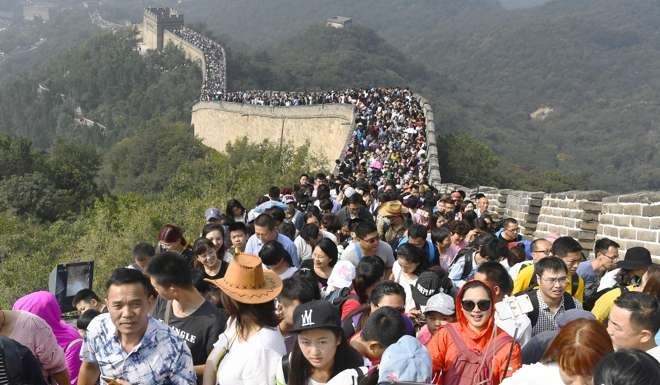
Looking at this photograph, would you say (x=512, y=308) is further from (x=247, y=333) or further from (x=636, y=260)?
(x=636, y=260)

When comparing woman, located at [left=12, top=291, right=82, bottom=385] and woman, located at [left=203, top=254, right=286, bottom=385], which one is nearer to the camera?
woman, located at [left=203, top=254, right=286, bottom=385]

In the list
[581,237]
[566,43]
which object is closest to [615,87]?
[566,43]

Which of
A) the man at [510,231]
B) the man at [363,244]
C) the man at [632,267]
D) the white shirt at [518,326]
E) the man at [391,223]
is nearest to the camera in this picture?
the white shirt at [518,326]

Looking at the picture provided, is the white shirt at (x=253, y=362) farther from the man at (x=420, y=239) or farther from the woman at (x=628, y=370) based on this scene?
the man at (x=420, y=239)

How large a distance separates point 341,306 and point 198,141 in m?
45.0

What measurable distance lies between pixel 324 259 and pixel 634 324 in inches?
111

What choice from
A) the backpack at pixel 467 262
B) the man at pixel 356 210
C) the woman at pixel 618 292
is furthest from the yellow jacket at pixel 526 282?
the man at pixel 356 210

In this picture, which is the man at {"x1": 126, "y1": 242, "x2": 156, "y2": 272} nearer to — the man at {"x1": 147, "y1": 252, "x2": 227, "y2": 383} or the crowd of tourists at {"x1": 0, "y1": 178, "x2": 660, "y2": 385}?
the crowd of tourists at {"x1": 0, "y1": 178, "x2": 660, "y2": 385}

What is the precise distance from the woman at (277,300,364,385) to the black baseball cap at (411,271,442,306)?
1.47 meters

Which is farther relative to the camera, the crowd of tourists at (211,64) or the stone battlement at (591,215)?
the crowd of tourists at (211,64)

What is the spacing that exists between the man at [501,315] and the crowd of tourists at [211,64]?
50.5 m

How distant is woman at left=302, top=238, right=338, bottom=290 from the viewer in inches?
254

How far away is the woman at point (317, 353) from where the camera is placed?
12.7 ft

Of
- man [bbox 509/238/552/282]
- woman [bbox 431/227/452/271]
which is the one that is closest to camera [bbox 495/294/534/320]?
man [bbox 509/238/552/282]
